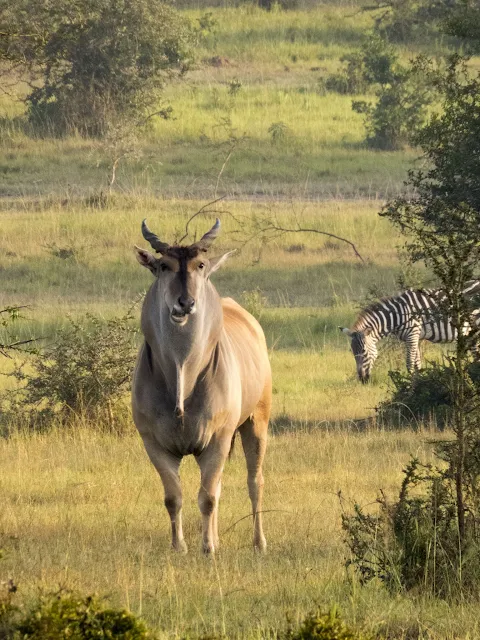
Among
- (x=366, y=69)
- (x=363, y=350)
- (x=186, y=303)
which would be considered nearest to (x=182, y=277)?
(x=186, y=303)

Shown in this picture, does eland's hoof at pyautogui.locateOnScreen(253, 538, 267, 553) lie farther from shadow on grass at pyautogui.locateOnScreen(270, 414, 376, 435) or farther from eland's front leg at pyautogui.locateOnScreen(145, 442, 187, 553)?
shadow on grass at pyautogui.locateOnScreen(270, 414, 376, 435)

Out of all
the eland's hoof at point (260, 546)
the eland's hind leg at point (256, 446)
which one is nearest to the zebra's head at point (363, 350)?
the eland's hind leg at point (256, 446)

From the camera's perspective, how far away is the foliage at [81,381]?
11781mm

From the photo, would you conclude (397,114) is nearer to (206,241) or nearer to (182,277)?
(206,241)

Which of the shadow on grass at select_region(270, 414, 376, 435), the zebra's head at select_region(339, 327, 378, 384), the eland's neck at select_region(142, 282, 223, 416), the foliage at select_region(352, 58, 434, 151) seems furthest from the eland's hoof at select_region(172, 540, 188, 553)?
the foliage at select_region(352, 58, 434, 151)

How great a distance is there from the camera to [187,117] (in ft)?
113

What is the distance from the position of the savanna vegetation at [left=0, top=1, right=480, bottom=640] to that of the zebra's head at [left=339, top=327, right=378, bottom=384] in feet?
0.70

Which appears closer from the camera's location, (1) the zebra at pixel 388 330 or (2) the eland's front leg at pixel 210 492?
(2) the eland's front leg at pixel 210 492

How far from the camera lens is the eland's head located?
7109 millimetres

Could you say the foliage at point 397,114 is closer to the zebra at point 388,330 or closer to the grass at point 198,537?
the zebra at point 388,330

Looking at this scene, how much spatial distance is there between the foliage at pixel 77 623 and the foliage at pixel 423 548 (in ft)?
6.60

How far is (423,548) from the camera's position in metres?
6.31

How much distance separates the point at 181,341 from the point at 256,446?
1386 millimetres

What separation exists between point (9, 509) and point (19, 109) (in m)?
27.7
